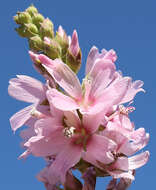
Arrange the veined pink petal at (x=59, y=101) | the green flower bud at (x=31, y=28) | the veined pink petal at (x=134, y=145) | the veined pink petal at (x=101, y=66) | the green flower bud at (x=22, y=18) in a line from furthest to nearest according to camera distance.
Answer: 1. the green flower bud at (x=22, y=18)
2. the green flower bud at (x=31, y=28)
3. the veined pink petal at (x=134, y=145)
4. the veined pink petal at (x=101, y=66)
5. the veined pink petal at (x=59, y=101)

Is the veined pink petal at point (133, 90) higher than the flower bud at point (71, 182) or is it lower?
higher

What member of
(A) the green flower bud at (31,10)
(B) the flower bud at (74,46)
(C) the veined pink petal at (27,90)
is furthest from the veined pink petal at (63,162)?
(A) the green flower bud at (31,10)

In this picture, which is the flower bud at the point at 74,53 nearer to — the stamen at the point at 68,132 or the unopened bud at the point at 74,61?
the unopened bud at the point at 74,61

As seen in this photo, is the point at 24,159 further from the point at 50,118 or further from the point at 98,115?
the point at 98,115

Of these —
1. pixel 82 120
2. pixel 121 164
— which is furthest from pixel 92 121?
pixel 121 164

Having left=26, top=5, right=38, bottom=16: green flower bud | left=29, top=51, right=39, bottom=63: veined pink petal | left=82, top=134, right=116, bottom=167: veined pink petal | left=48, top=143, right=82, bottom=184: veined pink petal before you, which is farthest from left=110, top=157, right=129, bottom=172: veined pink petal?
left=26, top=5, right=38, bottom=16: green flower bud

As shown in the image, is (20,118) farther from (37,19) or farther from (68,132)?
(37,19)

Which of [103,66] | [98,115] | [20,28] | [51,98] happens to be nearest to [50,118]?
[51,98]
